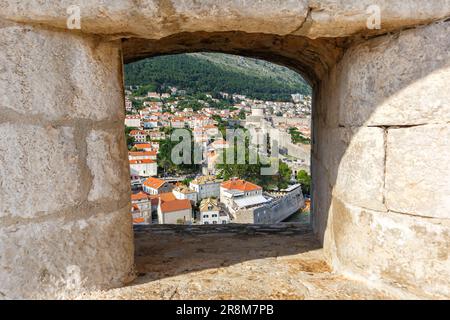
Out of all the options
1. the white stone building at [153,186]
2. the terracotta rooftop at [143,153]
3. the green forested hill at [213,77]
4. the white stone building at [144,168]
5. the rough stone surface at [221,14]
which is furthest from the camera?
the green forested hill at [213,77]

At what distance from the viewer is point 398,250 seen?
171cm

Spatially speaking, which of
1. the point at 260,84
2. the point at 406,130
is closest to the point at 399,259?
the point at 406,130

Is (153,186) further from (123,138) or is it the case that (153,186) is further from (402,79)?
(402,79)

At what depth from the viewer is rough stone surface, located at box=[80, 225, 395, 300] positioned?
1.75m

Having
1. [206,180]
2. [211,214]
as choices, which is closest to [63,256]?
[211,214]

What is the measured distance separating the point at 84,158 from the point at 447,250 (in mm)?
1599

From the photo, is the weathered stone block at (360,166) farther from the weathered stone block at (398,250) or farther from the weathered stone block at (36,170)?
the weathered stone block at (36,170)

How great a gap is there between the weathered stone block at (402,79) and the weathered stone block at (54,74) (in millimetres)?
1184

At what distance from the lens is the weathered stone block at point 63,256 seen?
1543mm

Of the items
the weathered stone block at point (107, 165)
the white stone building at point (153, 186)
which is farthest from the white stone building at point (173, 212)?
the weathered stone block at point (107, 165)

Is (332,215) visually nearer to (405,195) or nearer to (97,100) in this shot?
(405,195)

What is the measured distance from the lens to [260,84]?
71.8m

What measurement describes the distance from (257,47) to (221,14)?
1212 millimetres

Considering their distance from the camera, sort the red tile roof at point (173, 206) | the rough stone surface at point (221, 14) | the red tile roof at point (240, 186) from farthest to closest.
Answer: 1. the red tile roof at point (240, 186)
2. the red tile roof at point (173, 206)
3. the rough stone surface at point (221, 14)
